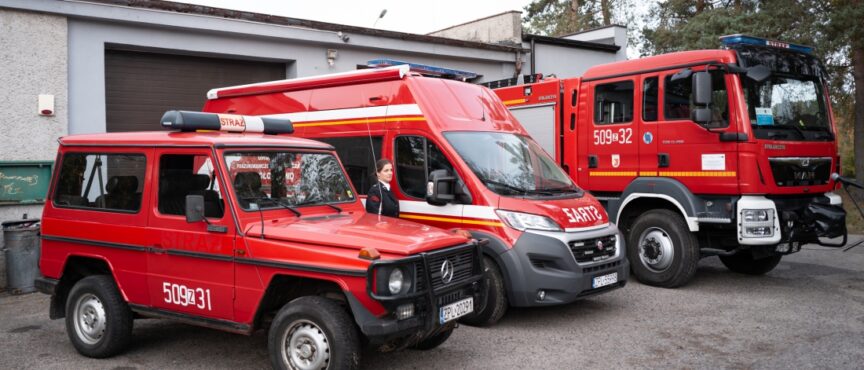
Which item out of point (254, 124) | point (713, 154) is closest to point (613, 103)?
point (713, 154)

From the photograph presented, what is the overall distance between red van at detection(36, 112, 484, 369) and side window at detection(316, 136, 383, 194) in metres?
1.62

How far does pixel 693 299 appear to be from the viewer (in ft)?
26.3

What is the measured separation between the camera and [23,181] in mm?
9516

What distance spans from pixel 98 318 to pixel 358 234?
2519mm

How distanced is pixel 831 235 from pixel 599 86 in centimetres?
337

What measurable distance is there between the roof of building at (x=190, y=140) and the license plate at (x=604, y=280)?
290cm

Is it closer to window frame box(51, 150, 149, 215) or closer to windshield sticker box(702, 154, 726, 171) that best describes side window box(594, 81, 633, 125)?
windshield sticker box(702, 154, 726, 171)

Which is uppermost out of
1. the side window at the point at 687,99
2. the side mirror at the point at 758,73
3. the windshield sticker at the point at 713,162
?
the side mirror at the point at 758,73

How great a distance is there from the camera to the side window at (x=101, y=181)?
5.67 m

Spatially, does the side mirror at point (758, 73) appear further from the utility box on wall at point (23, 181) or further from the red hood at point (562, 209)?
the utility box on wall at point (23, 181)

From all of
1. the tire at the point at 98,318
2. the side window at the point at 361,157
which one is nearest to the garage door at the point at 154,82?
the side window at the point at 361,157

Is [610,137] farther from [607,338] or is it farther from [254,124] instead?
[254,124]

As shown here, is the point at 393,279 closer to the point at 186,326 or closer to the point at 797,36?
the point at 186,326

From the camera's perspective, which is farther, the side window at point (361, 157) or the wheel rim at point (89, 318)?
the side window at point (361, 157)
